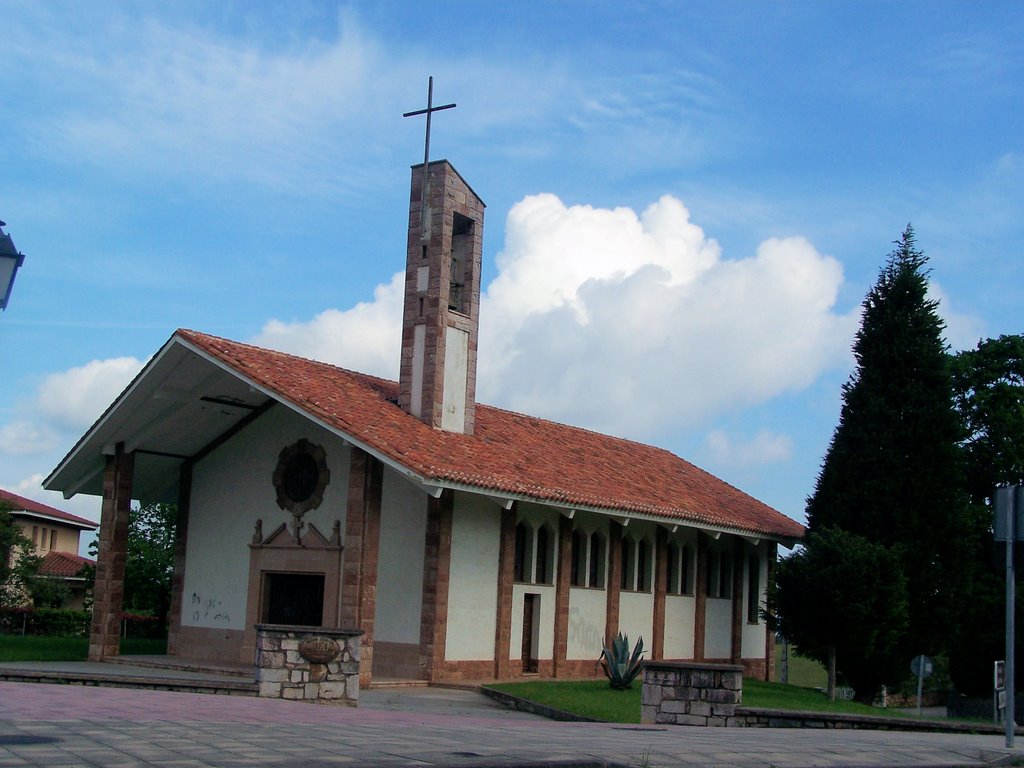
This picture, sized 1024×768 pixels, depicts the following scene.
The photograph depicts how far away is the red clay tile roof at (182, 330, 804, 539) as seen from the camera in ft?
70.4

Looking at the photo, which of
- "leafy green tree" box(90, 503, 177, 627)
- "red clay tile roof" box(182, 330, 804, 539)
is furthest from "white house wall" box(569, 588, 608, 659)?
"leafy green tree" box(90, 503, 177, 627)

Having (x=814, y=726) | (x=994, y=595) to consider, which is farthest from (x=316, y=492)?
(x=994, y=595)

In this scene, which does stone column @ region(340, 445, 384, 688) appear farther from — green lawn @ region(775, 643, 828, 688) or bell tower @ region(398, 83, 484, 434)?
green lawn @ region(775, 643, 828, 688)

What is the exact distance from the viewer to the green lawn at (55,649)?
24.0m

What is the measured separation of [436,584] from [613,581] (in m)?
6.32

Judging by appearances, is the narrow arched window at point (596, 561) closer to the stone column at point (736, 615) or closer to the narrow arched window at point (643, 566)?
the narrow arched window at point (643, 566)

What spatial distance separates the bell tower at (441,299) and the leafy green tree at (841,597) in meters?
8.38

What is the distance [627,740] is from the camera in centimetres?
1159

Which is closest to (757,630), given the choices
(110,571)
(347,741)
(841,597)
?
(841,597)

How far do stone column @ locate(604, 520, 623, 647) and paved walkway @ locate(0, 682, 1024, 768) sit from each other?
1213 cm

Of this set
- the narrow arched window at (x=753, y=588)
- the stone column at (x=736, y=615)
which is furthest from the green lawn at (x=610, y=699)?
the narrow arched window at (x=753, y=588)

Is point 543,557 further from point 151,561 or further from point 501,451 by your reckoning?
point 151,561

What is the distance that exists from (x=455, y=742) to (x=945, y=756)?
4874mm

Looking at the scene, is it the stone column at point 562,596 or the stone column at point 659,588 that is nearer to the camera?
the stone column at point 562,596
